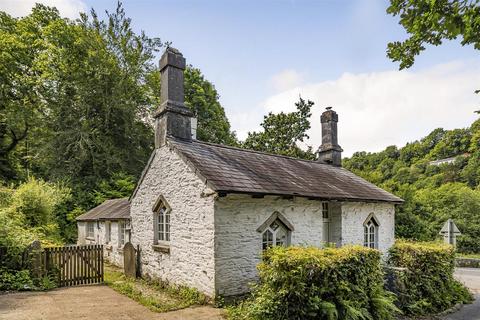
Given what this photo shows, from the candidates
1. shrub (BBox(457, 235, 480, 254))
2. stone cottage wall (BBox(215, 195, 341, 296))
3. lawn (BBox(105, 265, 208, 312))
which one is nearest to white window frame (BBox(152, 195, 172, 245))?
lawn (BBox(105, 265, 208, 312))

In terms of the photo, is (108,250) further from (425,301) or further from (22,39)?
(22,39)

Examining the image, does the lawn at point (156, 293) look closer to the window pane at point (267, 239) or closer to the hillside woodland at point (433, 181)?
the window pane at point (267, 239)

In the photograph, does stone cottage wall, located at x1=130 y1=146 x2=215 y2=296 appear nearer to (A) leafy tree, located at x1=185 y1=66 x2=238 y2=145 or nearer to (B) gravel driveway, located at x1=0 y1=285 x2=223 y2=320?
(B) gravel driveway, located at x1=0 y1=285 x2=223 y2=320

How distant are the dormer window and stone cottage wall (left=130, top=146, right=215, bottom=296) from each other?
18cm

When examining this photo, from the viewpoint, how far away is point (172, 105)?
40.7 feet

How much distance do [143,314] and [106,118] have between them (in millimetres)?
22832

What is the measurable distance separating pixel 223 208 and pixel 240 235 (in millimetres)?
1064

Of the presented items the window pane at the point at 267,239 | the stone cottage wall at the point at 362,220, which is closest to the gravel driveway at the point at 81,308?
the window pane at the point at 267,239

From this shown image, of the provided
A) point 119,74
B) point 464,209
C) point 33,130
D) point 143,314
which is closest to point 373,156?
point 464,209

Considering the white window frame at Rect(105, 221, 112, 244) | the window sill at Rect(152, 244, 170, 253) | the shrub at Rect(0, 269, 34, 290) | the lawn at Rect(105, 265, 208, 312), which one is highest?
the window sill at Rect(152, 244, 170, 253)

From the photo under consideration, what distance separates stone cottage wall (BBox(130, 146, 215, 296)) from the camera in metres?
9.66

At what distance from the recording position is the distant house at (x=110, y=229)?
15.6 m

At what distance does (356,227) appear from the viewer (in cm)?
1427

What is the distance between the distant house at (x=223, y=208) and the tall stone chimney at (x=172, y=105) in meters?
0.04
